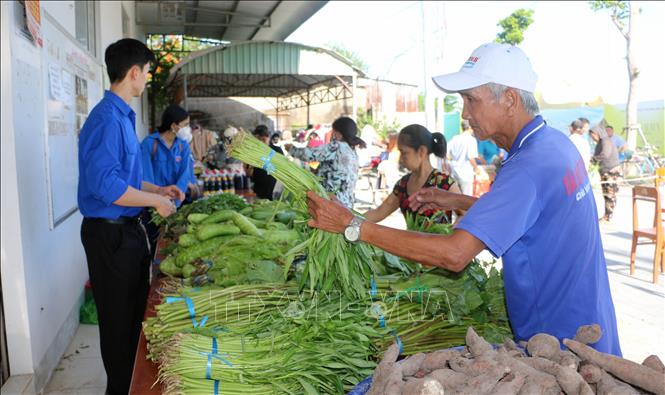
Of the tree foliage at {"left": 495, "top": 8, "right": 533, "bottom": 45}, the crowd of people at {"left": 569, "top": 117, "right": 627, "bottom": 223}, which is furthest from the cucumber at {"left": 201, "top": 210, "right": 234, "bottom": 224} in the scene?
the tree foliage at {"left": 495, "top": 8, "right": 533, "bottom": 45}

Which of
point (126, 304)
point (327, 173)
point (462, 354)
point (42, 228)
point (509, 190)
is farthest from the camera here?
point (327, 173)

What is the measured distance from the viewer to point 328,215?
203 centimetres

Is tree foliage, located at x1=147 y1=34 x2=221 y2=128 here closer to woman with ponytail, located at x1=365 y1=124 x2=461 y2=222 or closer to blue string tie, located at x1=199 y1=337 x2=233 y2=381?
woman with ponytail, located at x1=365 y1=124 x2=461 y2=222

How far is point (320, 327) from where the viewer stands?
6.32 ft

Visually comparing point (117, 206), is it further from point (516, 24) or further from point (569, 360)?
point (516, 24)

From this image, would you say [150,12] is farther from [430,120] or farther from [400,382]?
[400,382]

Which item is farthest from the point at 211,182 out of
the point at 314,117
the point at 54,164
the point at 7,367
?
the point at 314,117

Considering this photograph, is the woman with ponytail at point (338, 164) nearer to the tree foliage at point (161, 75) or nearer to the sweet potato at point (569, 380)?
the sweet potato at point (569, 380)

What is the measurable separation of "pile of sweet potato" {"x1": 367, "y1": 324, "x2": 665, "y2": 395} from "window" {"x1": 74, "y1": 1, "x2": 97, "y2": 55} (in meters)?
5.63

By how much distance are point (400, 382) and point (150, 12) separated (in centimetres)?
1438

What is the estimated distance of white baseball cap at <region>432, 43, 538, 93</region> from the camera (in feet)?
6.30

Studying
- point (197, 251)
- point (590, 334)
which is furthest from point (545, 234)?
point (197, 251)

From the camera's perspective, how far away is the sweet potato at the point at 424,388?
1.25 m

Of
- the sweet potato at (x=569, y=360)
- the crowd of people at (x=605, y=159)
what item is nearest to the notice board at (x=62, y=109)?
the sweet potato at (x=569, y=360)
